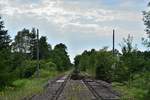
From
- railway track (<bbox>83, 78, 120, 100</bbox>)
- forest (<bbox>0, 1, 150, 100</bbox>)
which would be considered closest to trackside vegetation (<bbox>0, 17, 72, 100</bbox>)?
forest (<bbox>0, 1, 150, 100</bbox>)

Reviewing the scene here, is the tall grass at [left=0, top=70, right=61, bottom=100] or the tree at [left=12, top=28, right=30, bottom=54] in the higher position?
the tree at [left=12, top=28, right=30, bottom=54]

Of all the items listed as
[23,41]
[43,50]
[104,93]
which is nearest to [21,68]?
[104,93]

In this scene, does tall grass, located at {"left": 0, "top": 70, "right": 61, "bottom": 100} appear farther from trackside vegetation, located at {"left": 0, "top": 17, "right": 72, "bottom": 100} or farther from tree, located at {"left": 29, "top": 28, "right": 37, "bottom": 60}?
tree, located at {"left": 29, "top": 28, "right": 37, "bottom": 60}

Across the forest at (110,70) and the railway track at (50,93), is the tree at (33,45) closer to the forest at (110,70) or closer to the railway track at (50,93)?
the forest at (110,70)

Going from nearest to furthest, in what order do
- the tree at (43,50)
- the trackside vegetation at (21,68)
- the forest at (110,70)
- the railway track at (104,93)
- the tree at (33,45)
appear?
the forest at (110,70)
the railway track at (104,93)
the trackside vegetation at (21,68)
the tree at (33,45)
the tree at (43,50)

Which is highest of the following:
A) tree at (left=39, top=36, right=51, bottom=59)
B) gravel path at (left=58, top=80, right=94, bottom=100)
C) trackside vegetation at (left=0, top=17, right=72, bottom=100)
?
tree at (left=39, top=36, right=51, bottom=59)

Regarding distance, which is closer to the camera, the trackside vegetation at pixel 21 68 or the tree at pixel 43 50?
the trackside vegetation at pixel 21 68

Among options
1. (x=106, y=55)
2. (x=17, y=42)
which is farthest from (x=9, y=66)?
(x=17, y=42)

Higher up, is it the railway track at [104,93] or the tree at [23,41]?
the tree at [23,41]

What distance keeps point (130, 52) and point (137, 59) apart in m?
2.39

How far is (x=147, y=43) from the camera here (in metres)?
23.0

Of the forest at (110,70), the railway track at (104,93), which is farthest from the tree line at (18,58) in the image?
the railway track at (104,93)

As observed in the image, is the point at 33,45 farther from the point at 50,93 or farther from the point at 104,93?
the point at 50,93

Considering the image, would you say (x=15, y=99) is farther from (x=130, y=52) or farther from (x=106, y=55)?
(x=106, y=55)
